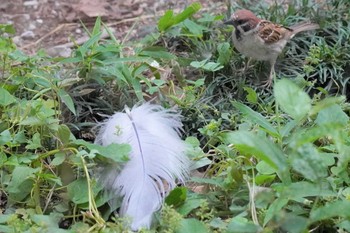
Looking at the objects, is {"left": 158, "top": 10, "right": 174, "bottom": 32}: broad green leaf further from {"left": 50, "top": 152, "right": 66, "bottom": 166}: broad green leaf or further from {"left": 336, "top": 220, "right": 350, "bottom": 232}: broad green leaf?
{"left": 336, "top": 220, "right": 350, "bottom": 232}: broad green leaf

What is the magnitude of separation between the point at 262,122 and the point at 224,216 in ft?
1.14

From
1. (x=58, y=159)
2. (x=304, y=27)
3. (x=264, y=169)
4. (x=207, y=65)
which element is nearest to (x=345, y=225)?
(x=264, y=169)

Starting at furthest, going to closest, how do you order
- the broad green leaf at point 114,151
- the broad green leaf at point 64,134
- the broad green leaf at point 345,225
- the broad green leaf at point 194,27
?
the broad green leaf at point 194,27
the broad green leaf at point 64,134
the broad green leaf at point 114,151
the broad green leaf at point 345,225

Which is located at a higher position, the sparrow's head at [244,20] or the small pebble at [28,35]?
the sparrow's head at [244,20]

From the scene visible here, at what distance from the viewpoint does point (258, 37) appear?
382 cm

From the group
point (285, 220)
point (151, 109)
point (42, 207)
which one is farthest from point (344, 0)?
point (285, 220)

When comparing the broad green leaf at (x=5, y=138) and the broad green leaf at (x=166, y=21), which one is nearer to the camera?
the broad green leaf at (x=5, y=138)

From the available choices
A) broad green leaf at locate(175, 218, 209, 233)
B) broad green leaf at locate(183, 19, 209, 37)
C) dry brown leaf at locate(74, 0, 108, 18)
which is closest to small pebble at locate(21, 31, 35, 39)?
dry brown leaf at locate(74, 0, 108, 18)

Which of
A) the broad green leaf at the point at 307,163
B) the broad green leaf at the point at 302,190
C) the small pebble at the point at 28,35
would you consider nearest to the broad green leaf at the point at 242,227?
the broad green leaf at the point at 302,190

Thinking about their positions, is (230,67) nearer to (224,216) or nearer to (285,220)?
(224,216)

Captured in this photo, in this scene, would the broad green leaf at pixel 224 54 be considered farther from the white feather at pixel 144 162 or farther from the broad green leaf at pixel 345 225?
the broad green leaf at pixel 345 225

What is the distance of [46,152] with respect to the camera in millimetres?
2949

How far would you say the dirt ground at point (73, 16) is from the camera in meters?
4.40

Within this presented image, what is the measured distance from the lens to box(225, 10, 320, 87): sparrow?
12.4 feet
